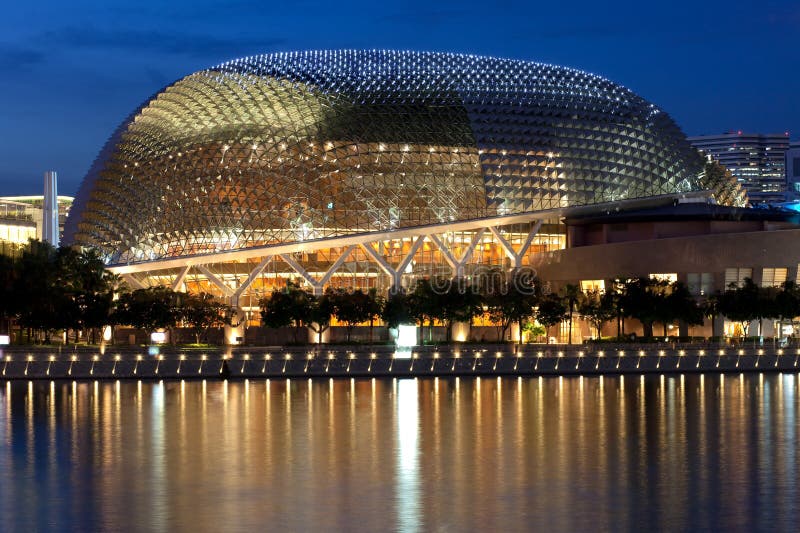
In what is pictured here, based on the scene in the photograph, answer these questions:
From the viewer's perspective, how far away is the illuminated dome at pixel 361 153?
9488cm

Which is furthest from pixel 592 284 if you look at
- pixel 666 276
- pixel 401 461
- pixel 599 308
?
pixel 401 461

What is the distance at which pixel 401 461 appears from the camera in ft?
88.3

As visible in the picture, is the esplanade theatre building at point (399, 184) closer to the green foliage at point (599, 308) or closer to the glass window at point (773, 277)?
the glass window at point (773, 277)

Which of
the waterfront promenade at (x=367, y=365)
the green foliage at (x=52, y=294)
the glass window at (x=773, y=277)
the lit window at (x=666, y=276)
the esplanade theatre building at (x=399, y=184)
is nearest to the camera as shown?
the waterfront promenade at (x=367, y=365)

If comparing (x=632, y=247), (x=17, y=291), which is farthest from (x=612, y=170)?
(x=17, y=291)

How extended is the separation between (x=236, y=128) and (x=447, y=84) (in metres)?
17.9

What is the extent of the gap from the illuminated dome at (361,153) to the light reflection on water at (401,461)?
1988 inches

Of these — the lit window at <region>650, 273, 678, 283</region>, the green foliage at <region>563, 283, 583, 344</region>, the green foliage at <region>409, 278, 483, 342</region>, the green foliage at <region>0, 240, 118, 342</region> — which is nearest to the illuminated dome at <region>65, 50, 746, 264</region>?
the green foliage at <region>409, 278, 483, 342</region>

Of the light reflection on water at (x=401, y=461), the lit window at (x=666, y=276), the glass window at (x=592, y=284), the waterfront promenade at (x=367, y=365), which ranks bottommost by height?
the light reflection on water at (x=401, y=461)

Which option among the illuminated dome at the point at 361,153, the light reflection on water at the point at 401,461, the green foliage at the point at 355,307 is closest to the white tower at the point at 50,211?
the illuminated dome at the point at 361,153

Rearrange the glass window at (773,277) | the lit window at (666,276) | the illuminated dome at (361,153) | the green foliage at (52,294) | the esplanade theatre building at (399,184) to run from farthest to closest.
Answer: the lit window at (666,276)
the glass window at (773,277)
the esplanade theatre building at (399,184)
the illuminated dome at (361,153)
the green foliage at (52,294)

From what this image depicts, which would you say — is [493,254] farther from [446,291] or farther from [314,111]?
[314,111]

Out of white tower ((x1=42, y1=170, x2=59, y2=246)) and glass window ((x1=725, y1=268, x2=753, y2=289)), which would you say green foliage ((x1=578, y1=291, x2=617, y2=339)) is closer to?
glass window ((x1=725, y1=268, x2=753, y2=289))

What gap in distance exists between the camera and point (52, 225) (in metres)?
119
